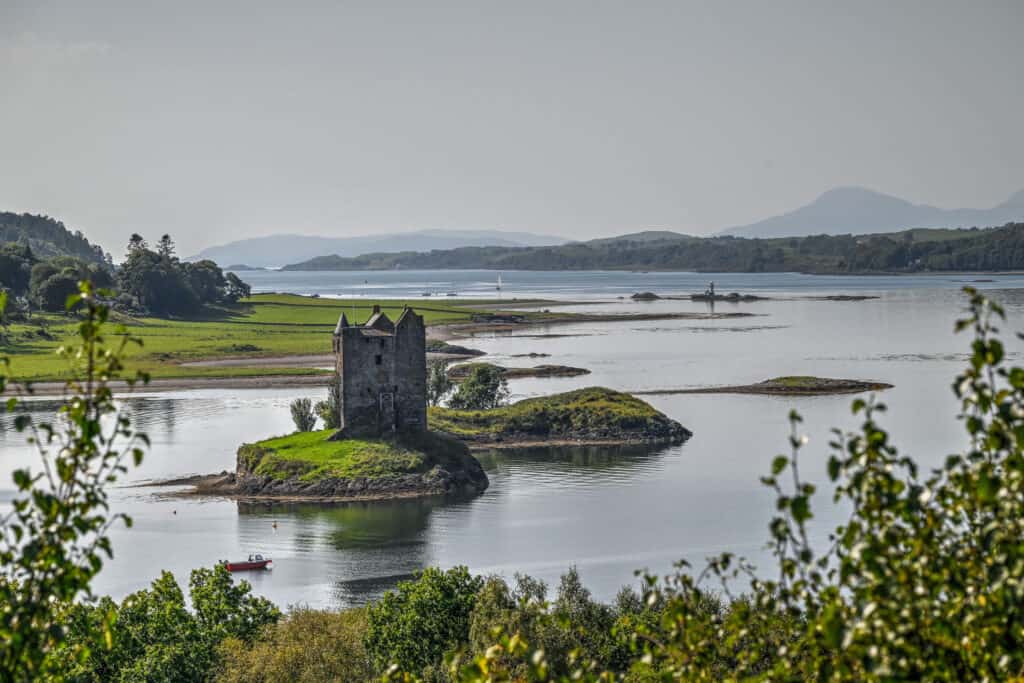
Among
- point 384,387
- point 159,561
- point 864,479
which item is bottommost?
point 159,561

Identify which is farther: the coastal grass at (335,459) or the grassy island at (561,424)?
the grassy island at (561,424)

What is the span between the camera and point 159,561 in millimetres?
55656

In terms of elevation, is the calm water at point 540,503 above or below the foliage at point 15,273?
below

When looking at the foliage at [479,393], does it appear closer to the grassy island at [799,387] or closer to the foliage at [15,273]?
the grassy island at [799,387]

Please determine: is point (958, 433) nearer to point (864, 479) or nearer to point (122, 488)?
point (122, 488)

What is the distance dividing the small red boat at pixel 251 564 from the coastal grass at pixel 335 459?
14.7 metres

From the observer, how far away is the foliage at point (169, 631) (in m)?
30.9

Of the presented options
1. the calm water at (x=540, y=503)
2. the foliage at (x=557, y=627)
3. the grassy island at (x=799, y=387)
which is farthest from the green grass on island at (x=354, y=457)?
the grassy island at (x=799, y=387)

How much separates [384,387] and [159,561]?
62.7 ft

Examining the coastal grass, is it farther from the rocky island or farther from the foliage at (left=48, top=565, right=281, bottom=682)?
the foliage at (left=48, top=565, right=281, bottom=682)

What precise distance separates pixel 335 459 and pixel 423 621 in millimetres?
36110

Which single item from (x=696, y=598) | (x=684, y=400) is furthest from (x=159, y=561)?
(x=684, y=400)

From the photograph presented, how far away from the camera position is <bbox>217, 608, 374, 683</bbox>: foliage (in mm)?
32125

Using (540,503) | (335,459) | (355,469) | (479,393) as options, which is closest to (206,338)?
(479,393)
